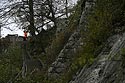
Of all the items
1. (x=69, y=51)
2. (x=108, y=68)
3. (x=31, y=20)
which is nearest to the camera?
(x=108, y=68)

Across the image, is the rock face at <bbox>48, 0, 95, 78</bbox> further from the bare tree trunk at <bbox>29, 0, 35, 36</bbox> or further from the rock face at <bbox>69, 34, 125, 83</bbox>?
the bare tree trunk at <bbox>29, 0, 35, 36</bbox>

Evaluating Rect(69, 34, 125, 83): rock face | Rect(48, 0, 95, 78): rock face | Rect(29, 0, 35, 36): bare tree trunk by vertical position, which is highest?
Rect(69, 34, 125, 83): rock face

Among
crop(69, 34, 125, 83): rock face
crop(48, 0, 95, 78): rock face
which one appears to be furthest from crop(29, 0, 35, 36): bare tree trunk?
crop(69, 34, 125, 83): rock face

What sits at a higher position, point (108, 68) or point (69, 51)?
point (108, 68)

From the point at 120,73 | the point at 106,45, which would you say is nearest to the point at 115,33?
the point at 106,45

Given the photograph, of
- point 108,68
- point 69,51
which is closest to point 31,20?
point 69,51

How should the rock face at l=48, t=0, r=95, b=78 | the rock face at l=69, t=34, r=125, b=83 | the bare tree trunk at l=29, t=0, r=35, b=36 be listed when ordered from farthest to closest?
A: the bare tree trunk at l=29, t=0, r=35, b=36, the rock face at l=48, t=0, r=95, b=78, the rock face at l=69, t=34, r=125, b=83

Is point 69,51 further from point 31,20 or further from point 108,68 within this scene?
point 31,20

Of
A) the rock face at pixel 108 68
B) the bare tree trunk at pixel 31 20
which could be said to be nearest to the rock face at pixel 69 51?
the rock face at pixel 108 68

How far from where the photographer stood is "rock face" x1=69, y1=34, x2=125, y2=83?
7.00 m

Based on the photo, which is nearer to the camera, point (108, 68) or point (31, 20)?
point (108, 68)

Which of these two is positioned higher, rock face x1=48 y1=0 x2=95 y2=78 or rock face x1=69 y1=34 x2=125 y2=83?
rock face x1=69 y1=34 x2=125 y2=83

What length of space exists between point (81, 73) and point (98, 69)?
925 millimetres

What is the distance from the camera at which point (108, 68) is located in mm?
7418
